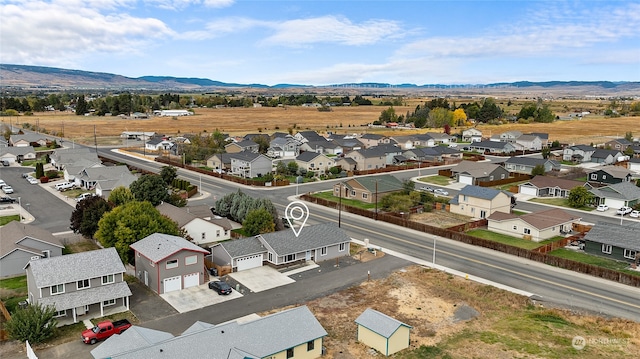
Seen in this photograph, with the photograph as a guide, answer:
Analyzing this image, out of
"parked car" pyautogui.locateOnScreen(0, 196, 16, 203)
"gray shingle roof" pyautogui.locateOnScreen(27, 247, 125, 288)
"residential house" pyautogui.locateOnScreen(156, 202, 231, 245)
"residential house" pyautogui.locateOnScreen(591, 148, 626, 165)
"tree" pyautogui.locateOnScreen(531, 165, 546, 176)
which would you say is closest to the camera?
"gray shingle roof" pyautogui.locateOnScreen(27, 247, 125, 288)

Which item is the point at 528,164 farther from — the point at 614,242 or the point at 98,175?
the point at 98,175

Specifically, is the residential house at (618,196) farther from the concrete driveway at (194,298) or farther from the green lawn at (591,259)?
the concrete driveway at (194,298)

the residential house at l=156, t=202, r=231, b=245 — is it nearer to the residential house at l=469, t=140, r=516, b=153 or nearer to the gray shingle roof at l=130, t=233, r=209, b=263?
the gray shingle roof at l=130, t=233, r=209, b=263

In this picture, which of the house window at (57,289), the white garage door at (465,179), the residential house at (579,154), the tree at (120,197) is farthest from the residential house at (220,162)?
the residential house at (579,154)

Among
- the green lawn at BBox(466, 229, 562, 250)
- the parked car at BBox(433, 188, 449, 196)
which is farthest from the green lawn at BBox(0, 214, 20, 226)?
the parked car at BBox(433, 188, 449, 196)

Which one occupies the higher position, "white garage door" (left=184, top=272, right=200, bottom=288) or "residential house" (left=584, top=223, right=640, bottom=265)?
"residential house" (left=584, top=223, right=640, bottom=265)
